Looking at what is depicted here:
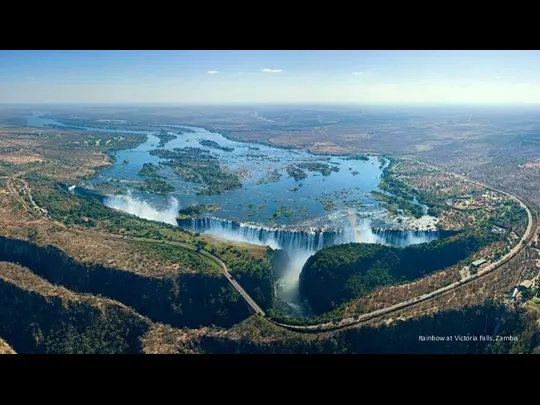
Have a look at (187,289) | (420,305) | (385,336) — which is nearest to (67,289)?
(187,289)

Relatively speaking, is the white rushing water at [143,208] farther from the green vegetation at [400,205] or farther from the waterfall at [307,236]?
the green vegetation at [400,205]

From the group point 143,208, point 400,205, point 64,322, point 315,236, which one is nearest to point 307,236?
point 315,236

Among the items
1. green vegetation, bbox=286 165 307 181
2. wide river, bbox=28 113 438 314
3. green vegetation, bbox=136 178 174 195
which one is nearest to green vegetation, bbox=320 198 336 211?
wide river, bbox=28 113 438 314

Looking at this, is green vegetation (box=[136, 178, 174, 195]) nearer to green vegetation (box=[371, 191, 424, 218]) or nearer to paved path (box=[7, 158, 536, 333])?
paved path (box=[7, 158, 536, 333])

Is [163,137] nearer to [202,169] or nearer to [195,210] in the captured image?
[202,169]

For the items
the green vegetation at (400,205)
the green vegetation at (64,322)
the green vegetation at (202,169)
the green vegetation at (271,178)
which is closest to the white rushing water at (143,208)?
the green vegetation at (202,169)
